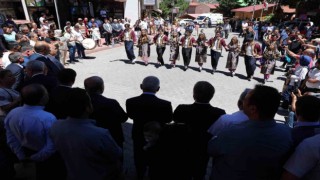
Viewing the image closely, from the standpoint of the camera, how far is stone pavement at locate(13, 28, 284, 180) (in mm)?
7732

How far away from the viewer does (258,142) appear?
1.97 metres

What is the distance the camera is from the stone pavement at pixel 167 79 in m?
7.73

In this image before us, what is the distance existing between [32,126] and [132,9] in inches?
884

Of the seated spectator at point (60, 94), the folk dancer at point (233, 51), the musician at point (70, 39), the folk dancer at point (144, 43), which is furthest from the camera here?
the musician at point (70, 39)

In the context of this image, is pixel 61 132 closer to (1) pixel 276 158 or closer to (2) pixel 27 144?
(2) pixel 27 144

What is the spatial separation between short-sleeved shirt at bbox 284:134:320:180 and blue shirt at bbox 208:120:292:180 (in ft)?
0.24

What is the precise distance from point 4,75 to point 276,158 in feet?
11.6

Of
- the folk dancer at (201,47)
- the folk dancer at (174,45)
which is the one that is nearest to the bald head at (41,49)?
the folk dancer at (174,45)

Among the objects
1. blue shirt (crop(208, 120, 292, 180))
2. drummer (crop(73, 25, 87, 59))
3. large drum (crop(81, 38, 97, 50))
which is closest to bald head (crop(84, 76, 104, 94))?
blue shirt (crop(208, 120, 292, 180))

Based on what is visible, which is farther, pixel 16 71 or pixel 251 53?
pixel 251 53

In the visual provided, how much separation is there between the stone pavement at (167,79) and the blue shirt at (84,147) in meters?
2.55

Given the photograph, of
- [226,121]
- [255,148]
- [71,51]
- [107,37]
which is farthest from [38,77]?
[107,37]

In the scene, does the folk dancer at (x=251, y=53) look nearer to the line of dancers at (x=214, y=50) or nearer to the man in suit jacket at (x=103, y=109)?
the line of dancers at (x=214, y=50)

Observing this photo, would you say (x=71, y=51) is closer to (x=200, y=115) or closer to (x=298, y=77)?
(x=298, y=77)
